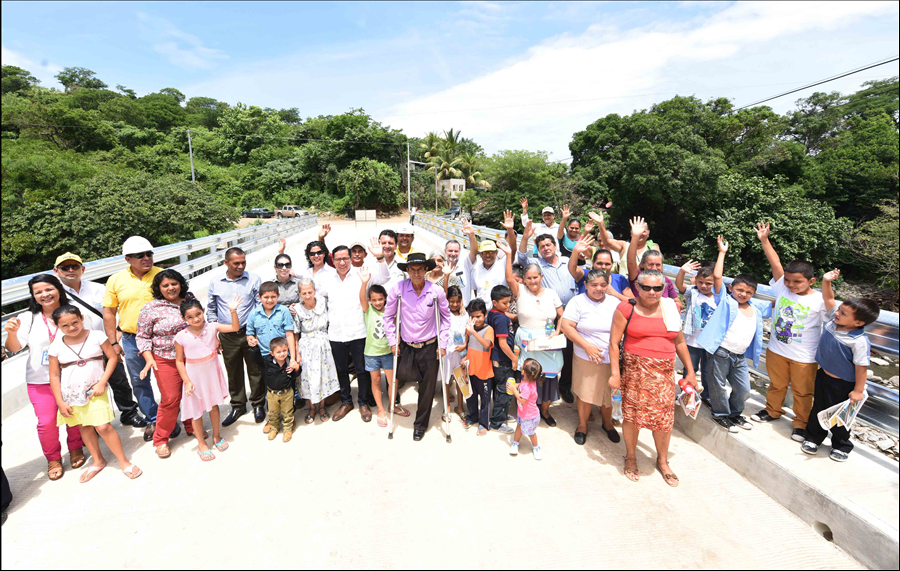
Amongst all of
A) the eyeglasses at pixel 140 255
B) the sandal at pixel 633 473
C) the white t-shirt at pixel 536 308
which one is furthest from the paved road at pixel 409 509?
the eyeglasses at pixel 140 255

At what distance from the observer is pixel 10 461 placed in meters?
3.30

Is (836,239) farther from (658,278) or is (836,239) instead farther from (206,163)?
(206,163)

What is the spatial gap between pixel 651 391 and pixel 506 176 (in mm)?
28428

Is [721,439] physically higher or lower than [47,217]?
lower

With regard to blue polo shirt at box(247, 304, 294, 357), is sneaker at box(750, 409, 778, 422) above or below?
below

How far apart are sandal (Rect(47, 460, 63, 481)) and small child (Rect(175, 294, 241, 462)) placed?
89 centimetres

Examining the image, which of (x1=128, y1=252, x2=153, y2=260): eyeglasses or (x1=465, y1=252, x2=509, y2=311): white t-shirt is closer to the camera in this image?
(x1=128, y1=252, x2=153, y2=260): eyeglasses

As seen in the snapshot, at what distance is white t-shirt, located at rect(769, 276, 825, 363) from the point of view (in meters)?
3.12

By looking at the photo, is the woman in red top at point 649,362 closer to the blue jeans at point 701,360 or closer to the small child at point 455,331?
the blue jeans at point 701,360

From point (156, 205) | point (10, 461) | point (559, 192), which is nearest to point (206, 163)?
point (156, 205)

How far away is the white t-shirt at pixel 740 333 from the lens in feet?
11.0

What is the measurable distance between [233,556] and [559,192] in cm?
2746

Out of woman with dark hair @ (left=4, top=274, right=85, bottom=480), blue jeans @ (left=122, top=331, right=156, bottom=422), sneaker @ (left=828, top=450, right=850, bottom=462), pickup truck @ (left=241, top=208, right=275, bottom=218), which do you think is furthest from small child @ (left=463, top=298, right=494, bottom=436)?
pickup truck @ (left=241, top=208, right=275, bottom=218)

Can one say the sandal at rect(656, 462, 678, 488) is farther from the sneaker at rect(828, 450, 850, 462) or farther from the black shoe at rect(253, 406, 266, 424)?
the black shoe at rect(253, 406, 266, 424)
